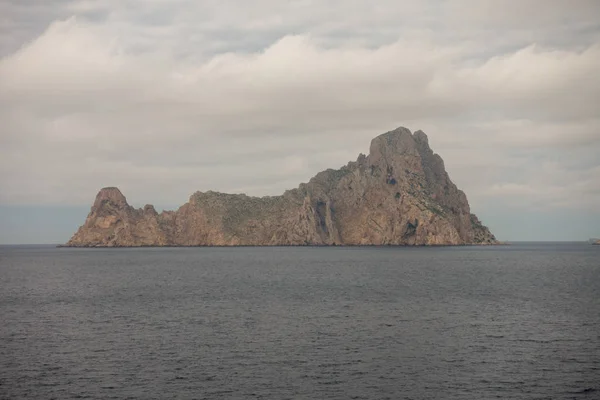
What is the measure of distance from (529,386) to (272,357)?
25.3 meters

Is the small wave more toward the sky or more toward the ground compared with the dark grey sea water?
more toward the ground

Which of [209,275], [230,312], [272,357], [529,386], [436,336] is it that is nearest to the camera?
[529,386]

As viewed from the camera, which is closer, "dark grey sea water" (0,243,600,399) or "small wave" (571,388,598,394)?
"small wave" (571,388,598,394)

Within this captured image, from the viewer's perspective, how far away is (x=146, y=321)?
8294cm

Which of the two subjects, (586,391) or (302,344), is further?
(302,344)

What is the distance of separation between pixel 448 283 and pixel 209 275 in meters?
71.8

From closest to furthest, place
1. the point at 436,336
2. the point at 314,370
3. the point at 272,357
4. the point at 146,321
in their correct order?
1. the point at 314,370
2. the point at 272,357
3. the point at 436,336
4. the point at 146,321

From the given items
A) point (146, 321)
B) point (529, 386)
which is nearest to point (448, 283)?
point (146, 321)

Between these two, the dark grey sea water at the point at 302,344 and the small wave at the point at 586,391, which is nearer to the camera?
the small wave at the point at 586,391

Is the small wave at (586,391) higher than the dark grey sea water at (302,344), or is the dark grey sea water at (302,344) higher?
the dark grey sea water at (302,344)

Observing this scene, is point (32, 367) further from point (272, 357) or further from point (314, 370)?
point (314, 370)

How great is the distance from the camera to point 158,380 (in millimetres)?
52312

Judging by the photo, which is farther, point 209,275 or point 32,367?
point 209,275

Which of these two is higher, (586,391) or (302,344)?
(302,344)
